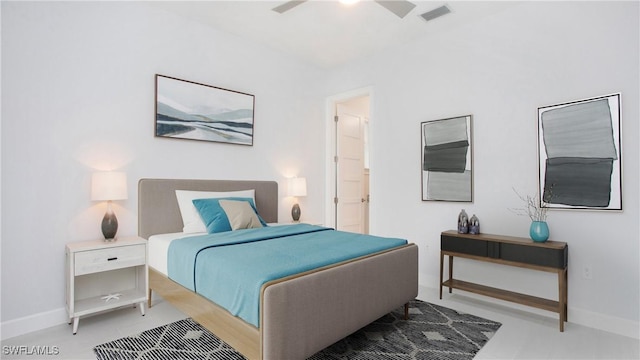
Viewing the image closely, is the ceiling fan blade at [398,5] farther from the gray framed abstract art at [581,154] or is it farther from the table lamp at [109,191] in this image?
the table lamp at [109,191]

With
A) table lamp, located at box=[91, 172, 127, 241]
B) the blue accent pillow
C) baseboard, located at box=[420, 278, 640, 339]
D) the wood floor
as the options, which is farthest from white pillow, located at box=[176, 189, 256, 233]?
baseboard, located at box=[420, 278, 640, 339]

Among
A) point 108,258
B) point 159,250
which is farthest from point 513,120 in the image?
point 108,258

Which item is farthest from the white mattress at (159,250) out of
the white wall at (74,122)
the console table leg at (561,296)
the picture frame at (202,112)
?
the console table leg at (561,296)

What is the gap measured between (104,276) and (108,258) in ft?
1.30

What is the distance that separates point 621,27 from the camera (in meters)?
2.63

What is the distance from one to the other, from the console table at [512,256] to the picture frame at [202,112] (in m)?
2.61

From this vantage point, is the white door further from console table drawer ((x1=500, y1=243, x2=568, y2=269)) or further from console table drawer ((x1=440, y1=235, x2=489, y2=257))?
console table drawer ((x1=500, y1=243, x2=568, y2=269))

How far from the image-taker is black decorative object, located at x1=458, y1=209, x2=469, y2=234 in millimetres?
3299

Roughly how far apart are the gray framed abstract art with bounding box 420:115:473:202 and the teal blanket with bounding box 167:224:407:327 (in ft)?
3.79

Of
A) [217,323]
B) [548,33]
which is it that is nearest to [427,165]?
[548,33]

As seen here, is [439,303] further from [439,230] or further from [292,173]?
[292,173]

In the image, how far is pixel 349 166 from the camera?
5.20 metres

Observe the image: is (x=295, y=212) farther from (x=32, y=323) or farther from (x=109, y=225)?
(x=32, y=323)

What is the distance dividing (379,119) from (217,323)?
Result: 3169mm
